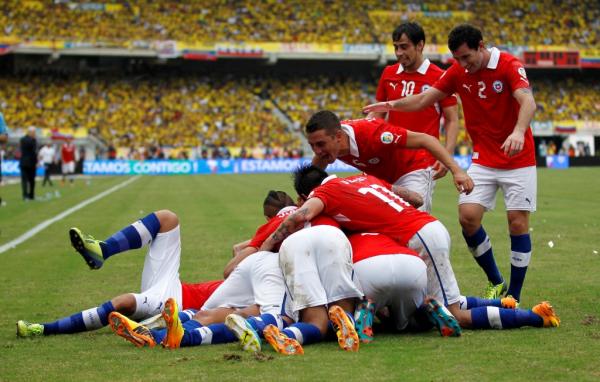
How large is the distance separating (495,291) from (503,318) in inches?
71.1

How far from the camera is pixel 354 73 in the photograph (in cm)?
6531

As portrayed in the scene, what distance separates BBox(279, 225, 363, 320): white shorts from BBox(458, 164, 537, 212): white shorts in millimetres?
2598

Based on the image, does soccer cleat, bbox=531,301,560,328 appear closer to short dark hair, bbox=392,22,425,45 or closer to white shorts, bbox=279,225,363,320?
white shorts, bbox=279,225,363,320

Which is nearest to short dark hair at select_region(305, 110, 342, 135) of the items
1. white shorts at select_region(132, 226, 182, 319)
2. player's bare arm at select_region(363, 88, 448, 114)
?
white shorts at select_region(132, 226, 182, 319)

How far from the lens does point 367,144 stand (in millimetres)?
7801

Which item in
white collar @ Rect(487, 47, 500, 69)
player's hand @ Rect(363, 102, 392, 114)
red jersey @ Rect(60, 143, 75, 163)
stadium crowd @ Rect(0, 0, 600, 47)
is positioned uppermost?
stadium crowd @ Rect(0, 0, 600, 47)

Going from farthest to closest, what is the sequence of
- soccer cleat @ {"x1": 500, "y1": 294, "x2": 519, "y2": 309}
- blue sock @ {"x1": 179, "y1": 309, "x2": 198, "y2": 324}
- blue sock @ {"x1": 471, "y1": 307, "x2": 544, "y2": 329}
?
soccer cleat @ {"x1": 500, "y1": 294, "x2": 519, "y2": 309}
blue sock @ {"x1": 179, "y1": 309, "x2": 198, "y2": 324}
blue sock @ {"x1": 471, "y1": 307, "x2": 544, "y2": 329}

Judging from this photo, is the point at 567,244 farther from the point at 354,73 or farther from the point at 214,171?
the point at 354,73

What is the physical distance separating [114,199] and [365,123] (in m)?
19.7

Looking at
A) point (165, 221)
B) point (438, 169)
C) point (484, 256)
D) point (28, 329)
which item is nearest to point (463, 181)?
point (484, 256)

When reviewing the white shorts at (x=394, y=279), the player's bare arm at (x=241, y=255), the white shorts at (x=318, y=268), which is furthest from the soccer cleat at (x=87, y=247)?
the white shorts at (x=394, y=279)

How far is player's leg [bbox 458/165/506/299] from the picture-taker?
28.0 ft

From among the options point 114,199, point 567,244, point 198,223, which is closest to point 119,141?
point 114,199

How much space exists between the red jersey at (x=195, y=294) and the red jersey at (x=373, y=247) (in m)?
1.35
